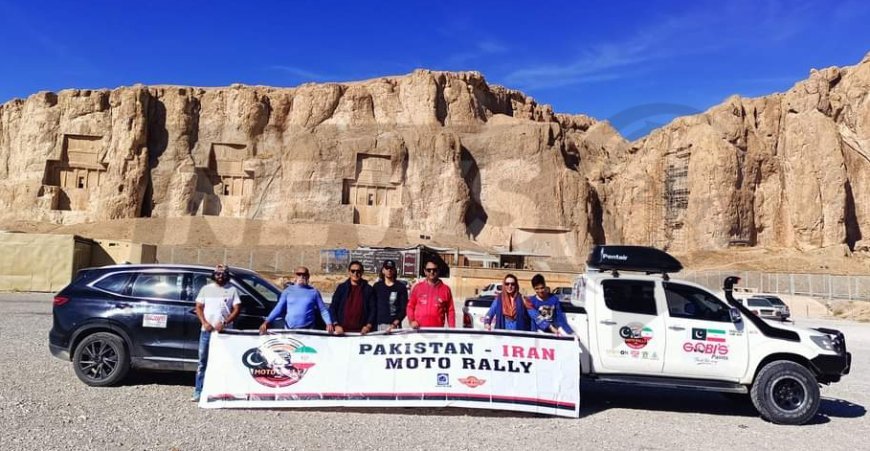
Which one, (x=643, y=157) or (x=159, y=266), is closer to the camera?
(x=159, y=266)

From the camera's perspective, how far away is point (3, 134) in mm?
72062

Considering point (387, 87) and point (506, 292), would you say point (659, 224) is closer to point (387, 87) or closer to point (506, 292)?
point (387, 87)

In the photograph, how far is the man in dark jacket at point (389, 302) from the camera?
752 centimetres

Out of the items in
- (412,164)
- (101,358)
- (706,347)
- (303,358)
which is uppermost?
(412,164)

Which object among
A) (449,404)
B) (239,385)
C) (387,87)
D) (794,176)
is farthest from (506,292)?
(387,87)

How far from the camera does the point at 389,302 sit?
7.54 metres

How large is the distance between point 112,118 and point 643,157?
6229cm

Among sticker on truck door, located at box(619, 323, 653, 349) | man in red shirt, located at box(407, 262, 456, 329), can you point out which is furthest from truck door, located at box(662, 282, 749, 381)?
man in red shirt, located at box(407, 262, 456, 329)

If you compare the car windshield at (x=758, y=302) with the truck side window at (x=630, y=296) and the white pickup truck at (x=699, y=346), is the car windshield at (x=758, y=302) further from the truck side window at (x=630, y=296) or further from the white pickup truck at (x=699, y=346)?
the truck side window at (x=630, y=296)

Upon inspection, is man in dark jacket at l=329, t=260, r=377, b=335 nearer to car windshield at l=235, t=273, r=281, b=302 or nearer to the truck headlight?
car windshield at l=235, t=273, r=281, b=302

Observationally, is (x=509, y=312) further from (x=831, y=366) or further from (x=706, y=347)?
(x=831, y=366)

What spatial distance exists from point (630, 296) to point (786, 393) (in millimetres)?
2137

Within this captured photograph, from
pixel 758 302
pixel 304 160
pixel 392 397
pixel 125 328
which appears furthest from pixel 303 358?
pixel 304 160

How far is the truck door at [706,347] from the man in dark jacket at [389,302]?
335 cm
